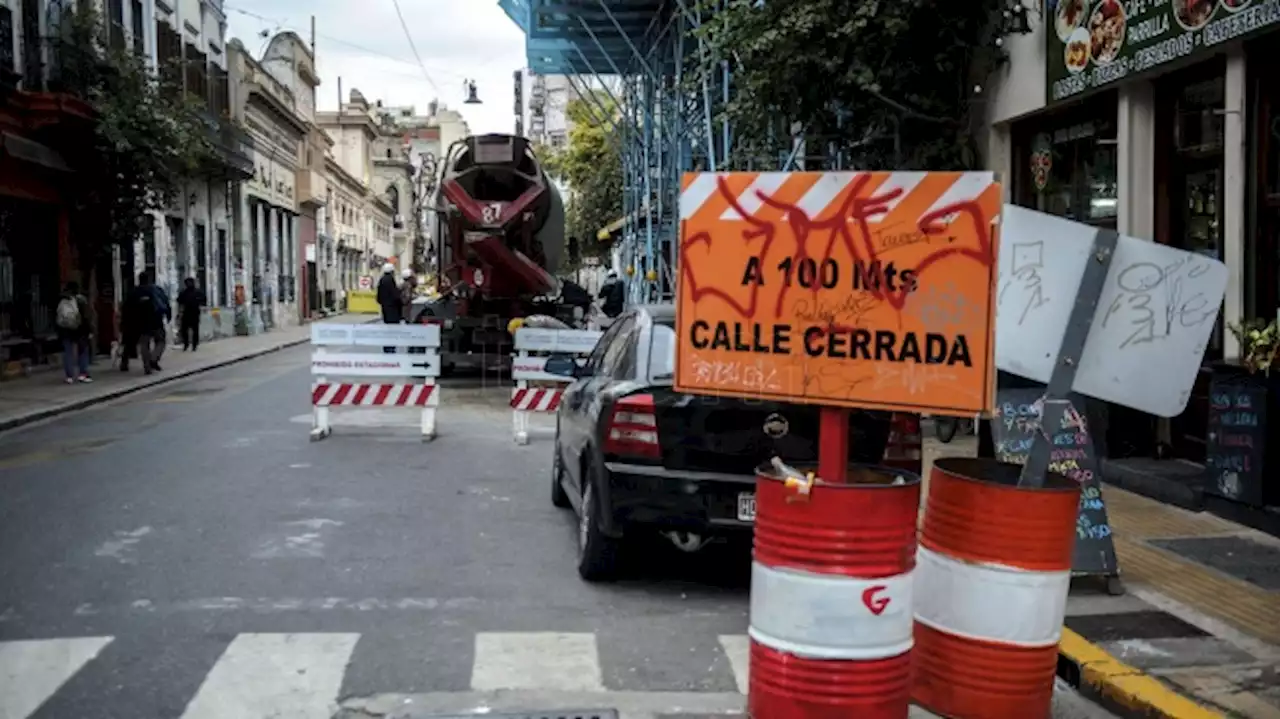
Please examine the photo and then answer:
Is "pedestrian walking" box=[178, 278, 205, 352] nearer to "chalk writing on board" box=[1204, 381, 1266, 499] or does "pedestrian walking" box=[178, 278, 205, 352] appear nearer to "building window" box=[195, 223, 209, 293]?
"building window" box=[195, 223, 209, 293]

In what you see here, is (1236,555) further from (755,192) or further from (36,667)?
(36,667)

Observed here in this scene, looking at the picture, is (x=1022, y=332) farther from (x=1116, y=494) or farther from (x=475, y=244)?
(x=475, y=244)

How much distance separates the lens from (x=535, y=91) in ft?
298

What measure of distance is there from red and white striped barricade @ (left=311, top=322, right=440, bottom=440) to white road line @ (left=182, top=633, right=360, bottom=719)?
272 inches

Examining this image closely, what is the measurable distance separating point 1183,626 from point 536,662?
126 inches

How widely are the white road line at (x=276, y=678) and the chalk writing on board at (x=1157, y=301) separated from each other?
3.63m

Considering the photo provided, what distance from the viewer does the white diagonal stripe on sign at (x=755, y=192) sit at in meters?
4.73

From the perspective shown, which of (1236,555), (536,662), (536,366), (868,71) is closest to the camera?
(536,662)

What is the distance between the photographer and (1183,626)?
6000mm

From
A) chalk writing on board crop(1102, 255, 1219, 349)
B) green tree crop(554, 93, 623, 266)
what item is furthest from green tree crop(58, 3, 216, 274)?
green tree crop(554, 93, 623, 266)

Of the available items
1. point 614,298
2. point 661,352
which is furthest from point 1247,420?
point 614,298

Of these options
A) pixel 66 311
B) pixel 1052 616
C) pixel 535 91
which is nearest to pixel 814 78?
pixel 1052 616

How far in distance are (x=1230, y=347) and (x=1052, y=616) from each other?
5.01 metres

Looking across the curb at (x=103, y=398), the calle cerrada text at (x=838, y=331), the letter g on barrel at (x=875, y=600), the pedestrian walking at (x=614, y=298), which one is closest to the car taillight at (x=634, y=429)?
the calle cerrada text at (x=838, y=331)
